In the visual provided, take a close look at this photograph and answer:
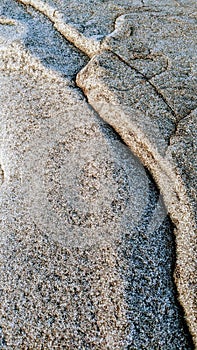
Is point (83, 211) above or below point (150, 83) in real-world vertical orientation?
below

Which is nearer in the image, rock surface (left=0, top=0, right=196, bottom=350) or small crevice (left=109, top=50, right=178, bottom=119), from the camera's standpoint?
rock surface (left=0, top=0, right=196, bottom=350)

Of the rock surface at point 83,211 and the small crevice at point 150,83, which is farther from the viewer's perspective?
the small crevice at point 150,83

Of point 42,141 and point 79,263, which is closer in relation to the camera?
point 79,263

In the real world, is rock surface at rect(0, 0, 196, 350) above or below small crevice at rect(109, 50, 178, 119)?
below

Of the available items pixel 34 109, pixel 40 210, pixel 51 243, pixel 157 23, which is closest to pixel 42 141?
pixel 34 109

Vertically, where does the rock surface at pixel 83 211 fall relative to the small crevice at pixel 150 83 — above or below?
below

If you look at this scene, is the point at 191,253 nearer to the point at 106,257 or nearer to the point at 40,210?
the point at 106,257

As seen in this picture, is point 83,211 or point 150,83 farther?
point 150,83

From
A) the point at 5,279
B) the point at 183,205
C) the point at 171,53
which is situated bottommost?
the point at 5,279
